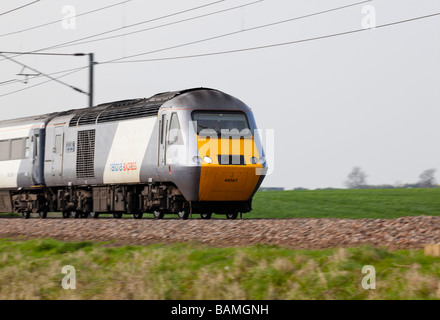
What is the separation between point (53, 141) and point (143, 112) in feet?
23.2

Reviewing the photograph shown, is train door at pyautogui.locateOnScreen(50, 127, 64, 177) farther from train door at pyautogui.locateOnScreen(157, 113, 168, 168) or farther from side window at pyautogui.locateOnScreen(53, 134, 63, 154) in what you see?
train door at pyautogui.locateOnScreen(157, 113, 168, 168)

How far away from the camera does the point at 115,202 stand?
26.8 meters

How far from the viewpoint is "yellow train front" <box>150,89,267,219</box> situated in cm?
2241

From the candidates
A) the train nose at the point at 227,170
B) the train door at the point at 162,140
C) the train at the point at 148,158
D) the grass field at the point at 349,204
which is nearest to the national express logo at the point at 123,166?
the train at the point at 148,158

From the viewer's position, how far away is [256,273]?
11258 mm

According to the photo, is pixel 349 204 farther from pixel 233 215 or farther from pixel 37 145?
pixel 37 145

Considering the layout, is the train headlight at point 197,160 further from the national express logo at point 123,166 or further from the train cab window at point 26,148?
the train cab window at point 26,148

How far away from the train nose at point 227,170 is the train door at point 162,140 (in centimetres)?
156

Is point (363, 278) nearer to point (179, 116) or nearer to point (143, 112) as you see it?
point (179, 116)

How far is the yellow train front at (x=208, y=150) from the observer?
22.4 m

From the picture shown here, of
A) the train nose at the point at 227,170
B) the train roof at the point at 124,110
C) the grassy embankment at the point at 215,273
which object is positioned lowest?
the grassy embankment at the point at 215,273

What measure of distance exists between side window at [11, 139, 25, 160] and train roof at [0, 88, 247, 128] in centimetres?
95
